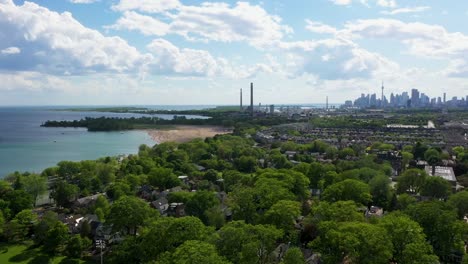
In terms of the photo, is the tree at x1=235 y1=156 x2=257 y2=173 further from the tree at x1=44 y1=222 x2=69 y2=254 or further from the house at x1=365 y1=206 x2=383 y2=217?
the tree at x1=44 y1=222 x2=69 y2=254

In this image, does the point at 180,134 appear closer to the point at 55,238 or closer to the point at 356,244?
the point at 55,238

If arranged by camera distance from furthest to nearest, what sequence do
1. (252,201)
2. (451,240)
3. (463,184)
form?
(463,184) < (252,201) < (451,240)

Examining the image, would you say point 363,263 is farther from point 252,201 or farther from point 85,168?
point 85,168

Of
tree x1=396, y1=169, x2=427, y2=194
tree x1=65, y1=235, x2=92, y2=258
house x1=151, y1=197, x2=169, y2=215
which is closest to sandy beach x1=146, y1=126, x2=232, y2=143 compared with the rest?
house x1=151, y1=197, x2=169, y2=215

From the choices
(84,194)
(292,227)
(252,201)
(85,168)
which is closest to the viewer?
(292,227)

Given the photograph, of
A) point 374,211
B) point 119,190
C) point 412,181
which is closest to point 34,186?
point 119,190

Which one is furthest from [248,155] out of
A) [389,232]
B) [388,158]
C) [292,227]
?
[389,232]
